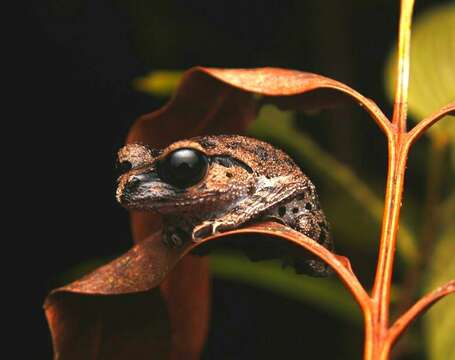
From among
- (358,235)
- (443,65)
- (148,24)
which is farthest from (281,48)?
(443,65)

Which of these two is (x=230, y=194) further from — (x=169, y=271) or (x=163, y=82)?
(x=163, y=82)

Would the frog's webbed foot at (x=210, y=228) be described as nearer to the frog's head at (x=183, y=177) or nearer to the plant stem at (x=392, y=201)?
the frog's head at (x=183, y=177)

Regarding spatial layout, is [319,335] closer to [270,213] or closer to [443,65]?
[443,65]

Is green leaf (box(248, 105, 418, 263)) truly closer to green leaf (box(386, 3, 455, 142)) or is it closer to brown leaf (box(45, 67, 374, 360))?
green leaf (box(386, 3, 455, 142))

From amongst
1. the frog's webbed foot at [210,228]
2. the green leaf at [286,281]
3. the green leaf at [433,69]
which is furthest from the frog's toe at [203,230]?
the green leaf at [286,281]

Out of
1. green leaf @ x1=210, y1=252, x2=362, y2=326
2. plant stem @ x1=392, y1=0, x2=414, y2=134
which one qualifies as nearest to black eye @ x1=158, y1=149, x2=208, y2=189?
plant stem @ x1=392, y1=0, x2=414, y2=134

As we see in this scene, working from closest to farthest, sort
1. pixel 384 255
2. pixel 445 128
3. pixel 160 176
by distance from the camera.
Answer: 1. pixel 384 255
2. pixel 160 176
3. pixel 445 128

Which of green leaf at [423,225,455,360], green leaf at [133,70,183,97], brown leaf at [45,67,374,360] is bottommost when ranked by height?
green leaf at [423,225,455,360]
